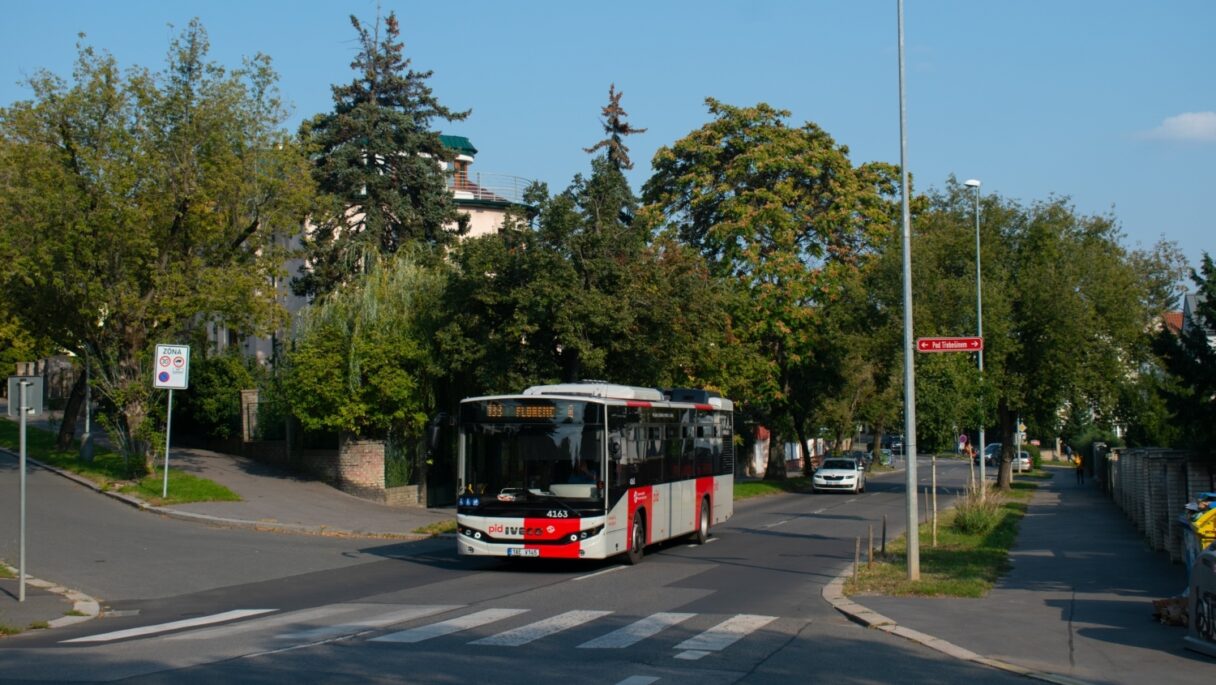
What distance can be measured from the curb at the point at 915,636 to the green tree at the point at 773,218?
2592cm

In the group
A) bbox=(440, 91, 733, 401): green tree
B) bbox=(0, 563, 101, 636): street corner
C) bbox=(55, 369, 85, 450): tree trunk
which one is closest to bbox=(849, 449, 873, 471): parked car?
bbox=(440, 91, 733, 401): green tree

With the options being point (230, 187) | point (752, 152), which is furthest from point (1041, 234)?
point (230, 187)

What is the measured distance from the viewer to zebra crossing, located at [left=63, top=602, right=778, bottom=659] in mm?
11516

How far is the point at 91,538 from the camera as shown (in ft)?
71.1

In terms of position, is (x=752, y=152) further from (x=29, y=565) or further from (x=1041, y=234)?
A: (x=29, y=565)

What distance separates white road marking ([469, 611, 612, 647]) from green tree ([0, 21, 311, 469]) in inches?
716

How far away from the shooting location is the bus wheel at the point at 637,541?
1930 centimetres

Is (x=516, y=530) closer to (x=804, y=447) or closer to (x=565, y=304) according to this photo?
(x=565, y=304)

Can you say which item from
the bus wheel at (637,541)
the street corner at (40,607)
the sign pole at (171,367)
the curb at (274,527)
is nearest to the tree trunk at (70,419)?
the curb at (274,527)

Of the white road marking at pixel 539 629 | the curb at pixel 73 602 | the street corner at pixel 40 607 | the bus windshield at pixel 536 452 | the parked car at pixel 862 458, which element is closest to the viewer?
the white road marking at pixel 539 629

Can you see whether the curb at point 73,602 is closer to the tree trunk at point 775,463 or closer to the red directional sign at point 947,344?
the red directional sign at point 947,344

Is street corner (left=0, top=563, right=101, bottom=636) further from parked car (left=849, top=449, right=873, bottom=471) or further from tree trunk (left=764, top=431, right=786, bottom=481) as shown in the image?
parked car (left=849, top=449, right=873, bottom=471)

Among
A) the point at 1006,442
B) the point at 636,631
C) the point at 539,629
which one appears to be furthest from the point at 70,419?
the point at 1006,442

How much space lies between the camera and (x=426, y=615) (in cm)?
1341
